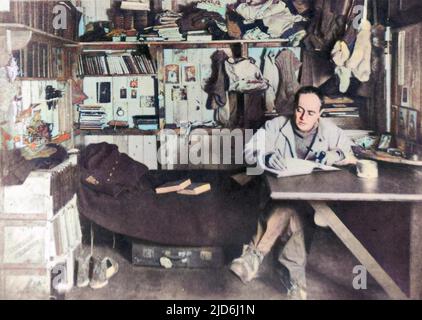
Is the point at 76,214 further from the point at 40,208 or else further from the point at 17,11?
the point at 17,11

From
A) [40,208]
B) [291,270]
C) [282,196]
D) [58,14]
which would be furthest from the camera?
[58,14]

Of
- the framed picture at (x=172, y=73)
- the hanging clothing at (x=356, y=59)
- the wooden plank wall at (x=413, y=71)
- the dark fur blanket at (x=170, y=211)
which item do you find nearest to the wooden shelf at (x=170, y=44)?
the framed picture at (x=172, y=73)

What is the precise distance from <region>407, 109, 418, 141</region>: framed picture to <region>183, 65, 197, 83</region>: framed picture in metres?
1.70

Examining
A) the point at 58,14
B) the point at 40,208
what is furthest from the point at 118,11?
the point at 40,208

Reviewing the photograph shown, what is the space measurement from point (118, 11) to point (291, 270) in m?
2.42

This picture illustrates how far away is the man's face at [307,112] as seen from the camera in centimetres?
267

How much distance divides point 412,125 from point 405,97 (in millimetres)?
207

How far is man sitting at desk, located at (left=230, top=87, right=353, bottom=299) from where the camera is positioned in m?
2.48

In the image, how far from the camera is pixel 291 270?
8.09 feet

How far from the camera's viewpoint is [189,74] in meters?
3.78

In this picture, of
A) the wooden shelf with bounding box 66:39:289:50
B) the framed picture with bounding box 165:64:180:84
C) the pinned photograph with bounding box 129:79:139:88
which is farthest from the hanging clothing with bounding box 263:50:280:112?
the pinned photograph with bounding box 129:79:139:88

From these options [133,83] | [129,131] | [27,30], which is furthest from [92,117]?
[27,30]

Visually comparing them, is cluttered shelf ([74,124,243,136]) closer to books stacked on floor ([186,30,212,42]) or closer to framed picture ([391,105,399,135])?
books stacked on floor ([186,30,212,42])

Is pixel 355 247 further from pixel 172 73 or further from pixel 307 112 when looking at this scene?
pixel 172 73
